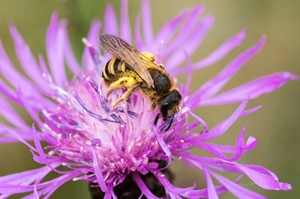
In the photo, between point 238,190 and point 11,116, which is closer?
point 238,190

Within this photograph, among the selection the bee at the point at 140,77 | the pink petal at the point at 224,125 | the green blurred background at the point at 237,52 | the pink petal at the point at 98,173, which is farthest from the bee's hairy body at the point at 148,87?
the green blurred background at the point at 237,52

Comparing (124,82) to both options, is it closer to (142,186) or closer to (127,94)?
(127,94)

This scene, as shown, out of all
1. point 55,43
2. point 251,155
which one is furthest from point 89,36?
point 251,155

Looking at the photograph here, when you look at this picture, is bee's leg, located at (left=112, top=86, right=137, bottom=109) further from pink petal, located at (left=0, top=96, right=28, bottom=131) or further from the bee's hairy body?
pink petal, located at (left=0, top=96, right=28, bottom=131)

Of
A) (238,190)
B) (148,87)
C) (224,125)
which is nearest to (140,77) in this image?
(148,87)

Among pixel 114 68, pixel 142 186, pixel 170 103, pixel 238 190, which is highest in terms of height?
pixel 114 68

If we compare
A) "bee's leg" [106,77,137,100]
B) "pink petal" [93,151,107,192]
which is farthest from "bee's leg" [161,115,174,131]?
"pink petal" [93,151,107,192]

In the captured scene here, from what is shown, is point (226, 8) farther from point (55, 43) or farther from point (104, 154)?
point (104, 154)
